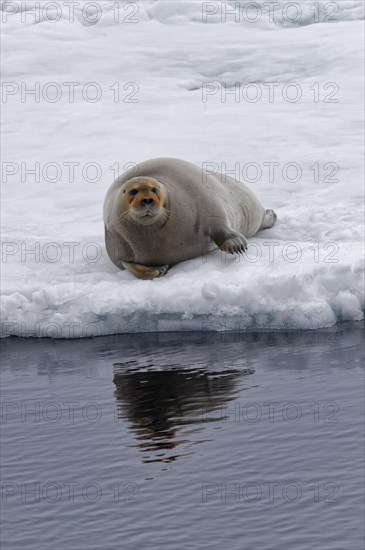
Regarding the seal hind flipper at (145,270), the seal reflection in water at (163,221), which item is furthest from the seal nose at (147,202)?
the seal hind flipper at (145,270)

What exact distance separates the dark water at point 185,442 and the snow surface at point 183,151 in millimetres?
207

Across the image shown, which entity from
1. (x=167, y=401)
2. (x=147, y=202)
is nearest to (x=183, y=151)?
(x=147, y=202)

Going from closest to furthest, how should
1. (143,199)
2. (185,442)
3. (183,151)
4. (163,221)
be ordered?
(185,442)
(143,199)
(163,221)
(183,151)

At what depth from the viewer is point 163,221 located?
8297mm

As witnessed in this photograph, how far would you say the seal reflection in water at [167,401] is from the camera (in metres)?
5.74

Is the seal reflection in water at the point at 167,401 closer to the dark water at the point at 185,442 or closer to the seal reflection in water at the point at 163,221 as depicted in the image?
the dark water at the point at 185,442

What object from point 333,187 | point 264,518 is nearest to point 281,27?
point 333,187

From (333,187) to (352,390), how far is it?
3689 millimetres

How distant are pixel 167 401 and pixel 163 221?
7.30ft

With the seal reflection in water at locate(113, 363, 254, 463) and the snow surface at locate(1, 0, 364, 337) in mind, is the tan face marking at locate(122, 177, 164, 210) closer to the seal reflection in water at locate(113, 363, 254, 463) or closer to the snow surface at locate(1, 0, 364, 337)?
the snow surface at locate(1, 0, 364, 337)

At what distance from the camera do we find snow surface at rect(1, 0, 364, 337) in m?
7.70

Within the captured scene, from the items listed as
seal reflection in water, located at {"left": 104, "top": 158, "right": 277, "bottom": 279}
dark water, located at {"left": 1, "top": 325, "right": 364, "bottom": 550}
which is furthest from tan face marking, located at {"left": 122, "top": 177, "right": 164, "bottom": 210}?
dark water, located at {"left": 1, "top": 325, "right": 364, "bottom": 550}

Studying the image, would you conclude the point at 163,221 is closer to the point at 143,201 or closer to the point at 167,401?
the point at 143,201

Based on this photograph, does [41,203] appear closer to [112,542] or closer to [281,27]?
[112,542]
